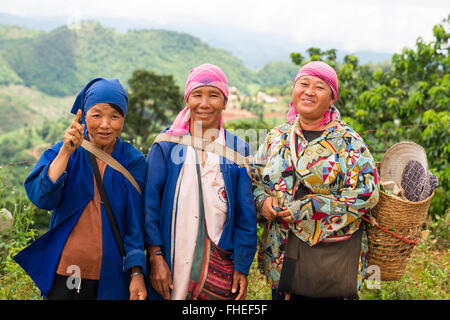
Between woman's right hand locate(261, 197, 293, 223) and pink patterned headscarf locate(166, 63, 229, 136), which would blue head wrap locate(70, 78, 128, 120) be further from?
woman's right hand locate(261, 197, 293, 223)

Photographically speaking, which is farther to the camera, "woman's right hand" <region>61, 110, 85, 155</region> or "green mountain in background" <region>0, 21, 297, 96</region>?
"green mountain in background" <region>0, 21, 297, 96</region>

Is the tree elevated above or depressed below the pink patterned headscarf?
above

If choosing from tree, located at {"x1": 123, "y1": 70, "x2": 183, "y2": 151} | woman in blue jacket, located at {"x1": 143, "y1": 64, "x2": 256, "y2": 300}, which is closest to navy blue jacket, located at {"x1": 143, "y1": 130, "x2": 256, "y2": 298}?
woman in blue jacket, located at {"x1": 143, "y1": 64, "x2": 256, "y2": 300}

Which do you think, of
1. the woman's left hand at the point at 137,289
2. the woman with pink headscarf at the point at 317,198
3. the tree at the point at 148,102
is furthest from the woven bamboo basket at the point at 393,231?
the tree at the point at 148,102

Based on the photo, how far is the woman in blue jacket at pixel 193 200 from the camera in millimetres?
2057

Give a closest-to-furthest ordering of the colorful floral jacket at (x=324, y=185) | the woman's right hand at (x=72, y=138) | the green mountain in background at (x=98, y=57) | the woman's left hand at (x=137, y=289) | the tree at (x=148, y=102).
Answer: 1. the woman's right hand at (x=72, y=138)
2. the woman's left hand at (x=137, y=289)
3. the colorful floral jacket at (x=324, y=185)
4. the tree at (x=148, y=102)
5. the green mountain in background at (x=98, y=57)

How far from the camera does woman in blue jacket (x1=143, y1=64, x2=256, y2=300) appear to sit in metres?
2.06

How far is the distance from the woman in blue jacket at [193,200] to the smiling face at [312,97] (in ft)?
1.36

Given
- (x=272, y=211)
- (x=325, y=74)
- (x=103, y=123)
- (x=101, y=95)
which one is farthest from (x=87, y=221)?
(x=325, y=74)

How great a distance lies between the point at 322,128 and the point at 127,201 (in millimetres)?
1122

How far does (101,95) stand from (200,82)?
1.65ft

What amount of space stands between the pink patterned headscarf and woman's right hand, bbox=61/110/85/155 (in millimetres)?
480

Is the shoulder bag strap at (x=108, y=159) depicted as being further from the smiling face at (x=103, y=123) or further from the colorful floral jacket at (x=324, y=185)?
the colorful floral jacket at (x=324, y=185)
